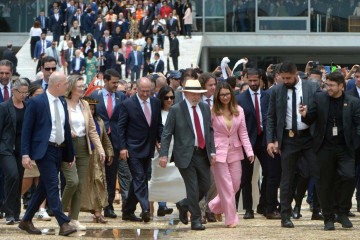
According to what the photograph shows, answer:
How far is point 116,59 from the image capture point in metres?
41.5

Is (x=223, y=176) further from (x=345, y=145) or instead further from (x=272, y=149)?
(x=345, y=145)

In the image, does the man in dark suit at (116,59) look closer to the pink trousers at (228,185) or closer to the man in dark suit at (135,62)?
the man in dark suit at (135,62)

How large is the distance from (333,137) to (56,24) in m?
33.1

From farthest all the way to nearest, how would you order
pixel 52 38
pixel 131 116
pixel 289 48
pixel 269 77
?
pixel 289 48
pixel 52 38
pixel 269 77
pixel 131 116

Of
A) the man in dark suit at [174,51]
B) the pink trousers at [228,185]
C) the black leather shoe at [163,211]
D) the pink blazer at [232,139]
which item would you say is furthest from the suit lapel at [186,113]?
the man in dark suit at [174,51]

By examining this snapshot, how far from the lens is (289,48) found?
5253 centimetres

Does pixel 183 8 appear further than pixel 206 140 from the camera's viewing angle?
Yes

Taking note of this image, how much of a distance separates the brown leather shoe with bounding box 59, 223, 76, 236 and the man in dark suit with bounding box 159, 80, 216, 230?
5.08 ft

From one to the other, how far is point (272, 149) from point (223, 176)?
729 mm

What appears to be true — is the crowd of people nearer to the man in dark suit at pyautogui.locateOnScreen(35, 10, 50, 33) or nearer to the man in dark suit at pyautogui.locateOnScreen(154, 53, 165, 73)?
the man in dark suit at pyautogui.locateOnScreen(154, 53, 165, 73)

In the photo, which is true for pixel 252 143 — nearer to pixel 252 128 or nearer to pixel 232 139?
pixel 252 128

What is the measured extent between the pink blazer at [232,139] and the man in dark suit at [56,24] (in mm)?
30947

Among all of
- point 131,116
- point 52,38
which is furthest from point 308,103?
point 52,38

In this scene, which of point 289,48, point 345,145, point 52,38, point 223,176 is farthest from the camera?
point 289,48
